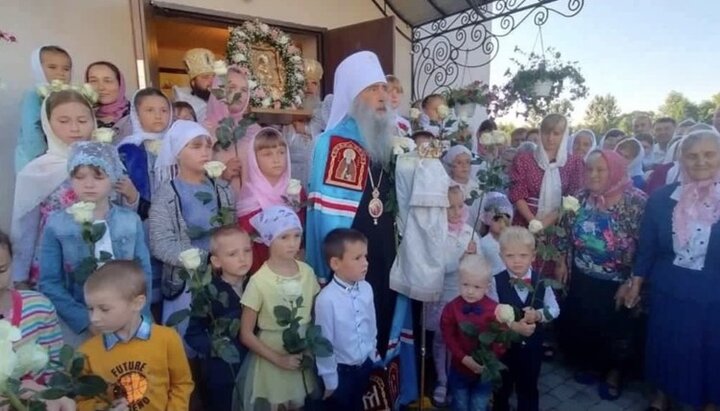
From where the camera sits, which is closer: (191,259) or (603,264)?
(191,259)

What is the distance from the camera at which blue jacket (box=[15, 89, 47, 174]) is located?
103 inches

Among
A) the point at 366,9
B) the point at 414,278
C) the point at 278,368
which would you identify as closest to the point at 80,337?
the point at 278,368

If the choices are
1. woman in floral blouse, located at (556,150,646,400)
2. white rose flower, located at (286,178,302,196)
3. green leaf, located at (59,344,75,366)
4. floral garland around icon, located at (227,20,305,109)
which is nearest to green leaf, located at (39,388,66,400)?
green leaf, located at (59,344,75,366)

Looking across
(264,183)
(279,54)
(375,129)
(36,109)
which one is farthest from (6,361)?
(279,54)

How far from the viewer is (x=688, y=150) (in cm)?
261

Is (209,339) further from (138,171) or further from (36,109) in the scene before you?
(36,109)

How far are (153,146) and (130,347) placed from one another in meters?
1.31

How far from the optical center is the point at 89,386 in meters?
1.25

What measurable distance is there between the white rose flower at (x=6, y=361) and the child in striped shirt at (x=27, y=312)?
95 cm

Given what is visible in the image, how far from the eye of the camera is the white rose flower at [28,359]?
2.93ft

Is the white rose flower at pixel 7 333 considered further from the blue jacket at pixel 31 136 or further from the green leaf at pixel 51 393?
the blue jacket at pixel 31 136

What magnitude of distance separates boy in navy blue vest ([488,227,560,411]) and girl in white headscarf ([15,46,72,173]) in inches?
103

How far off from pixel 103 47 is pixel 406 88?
3.79m

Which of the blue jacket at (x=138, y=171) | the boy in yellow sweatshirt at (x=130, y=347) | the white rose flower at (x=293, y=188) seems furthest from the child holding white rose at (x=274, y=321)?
the blue jacket at (x=138, y=171)
